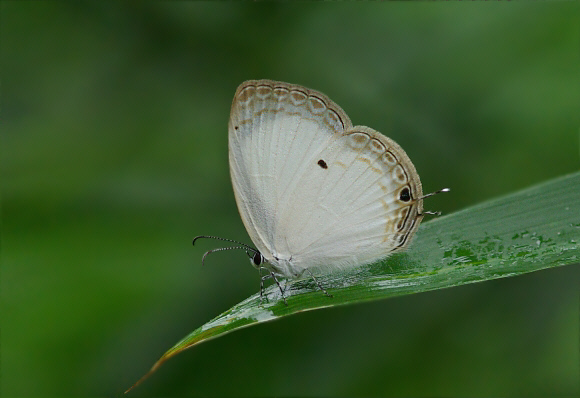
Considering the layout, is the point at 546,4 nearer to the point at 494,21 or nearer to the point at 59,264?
the point at 494,21

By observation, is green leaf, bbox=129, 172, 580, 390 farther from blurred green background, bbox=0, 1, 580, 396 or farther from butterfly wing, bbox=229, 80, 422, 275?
blurred green background, bbox=0, 1, 580, 396

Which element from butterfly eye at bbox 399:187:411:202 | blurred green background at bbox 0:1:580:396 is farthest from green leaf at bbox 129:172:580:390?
blurred green background at bbox 0:1:580:396

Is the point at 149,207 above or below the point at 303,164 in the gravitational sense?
above

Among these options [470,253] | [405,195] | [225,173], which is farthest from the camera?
[225,173]

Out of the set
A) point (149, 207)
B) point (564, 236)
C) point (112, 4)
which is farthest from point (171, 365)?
point (112, 4)

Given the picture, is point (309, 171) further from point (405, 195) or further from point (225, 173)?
point (225, 173)

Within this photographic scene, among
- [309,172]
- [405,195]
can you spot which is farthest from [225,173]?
[405,195]
